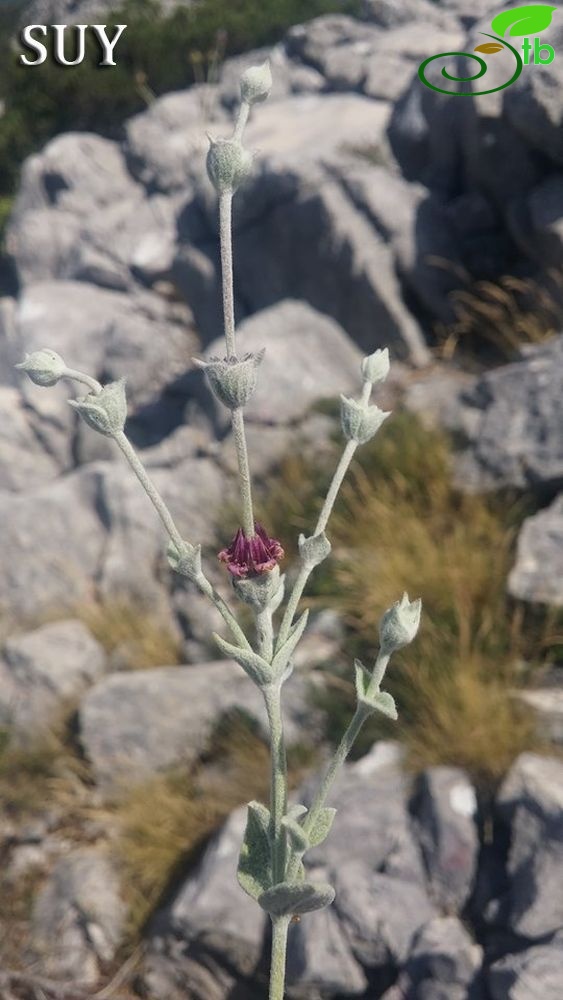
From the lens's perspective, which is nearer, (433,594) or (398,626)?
(398,626)

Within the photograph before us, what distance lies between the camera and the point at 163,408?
838cm

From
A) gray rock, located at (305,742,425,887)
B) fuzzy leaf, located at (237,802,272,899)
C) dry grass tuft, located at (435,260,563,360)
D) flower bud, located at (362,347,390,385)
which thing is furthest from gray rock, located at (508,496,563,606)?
flower bud, located at (362,347,390,385)

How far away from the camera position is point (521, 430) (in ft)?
16.4

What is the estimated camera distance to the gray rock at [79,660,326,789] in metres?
4.75

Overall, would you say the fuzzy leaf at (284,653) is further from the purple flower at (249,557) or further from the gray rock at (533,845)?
the gray rock at (533,845)

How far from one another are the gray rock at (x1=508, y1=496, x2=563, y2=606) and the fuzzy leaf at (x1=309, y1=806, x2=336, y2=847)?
8.98ft

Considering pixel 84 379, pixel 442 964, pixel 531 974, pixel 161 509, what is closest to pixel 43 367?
pixel 84 379

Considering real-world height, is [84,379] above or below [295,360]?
above

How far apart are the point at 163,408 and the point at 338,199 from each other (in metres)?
→ 2.49

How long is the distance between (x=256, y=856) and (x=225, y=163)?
120 cm

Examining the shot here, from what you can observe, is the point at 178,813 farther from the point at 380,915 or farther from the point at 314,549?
the point at 314,549

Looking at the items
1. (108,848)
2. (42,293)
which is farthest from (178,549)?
(42,293)

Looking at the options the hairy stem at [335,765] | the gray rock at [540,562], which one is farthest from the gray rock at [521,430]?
the hairy stem at [335,765]

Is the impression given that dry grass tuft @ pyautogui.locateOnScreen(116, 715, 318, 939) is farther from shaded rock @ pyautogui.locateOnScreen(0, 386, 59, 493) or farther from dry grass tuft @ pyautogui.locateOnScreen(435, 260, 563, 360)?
shaded rock @ pyautogui.locateOnScreen(0, 386, 59, 493)
